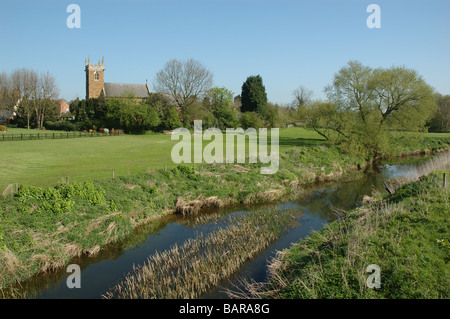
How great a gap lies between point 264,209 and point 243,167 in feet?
19.4

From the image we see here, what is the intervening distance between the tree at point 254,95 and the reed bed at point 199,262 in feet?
166

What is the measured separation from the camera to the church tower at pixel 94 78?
68988 millimetres

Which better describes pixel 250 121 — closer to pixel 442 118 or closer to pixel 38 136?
pixel 38 136

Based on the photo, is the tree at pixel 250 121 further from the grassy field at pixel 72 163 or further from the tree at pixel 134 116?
the grassy field at pixel 72 163

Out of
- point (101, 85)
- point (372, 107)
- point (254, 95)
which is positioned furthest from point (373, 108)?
point (101, 85)

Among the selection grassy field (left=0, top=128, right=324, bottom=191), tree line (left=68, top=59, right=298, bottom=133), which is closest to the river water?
grassy field (left=0, top=128, right=324, bottom=191)

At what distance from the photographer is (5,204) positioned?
1161 cm

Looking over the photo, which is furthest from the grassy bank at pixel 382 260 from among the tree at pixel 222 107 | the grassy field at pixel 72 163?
the tree at pixel 222 107

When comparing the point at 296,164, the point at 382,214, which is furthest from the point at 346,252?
the point at 296,164

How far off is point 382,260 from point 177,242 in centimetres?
786

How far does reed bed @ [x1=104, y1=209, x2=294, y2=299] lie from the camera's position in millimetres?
8852

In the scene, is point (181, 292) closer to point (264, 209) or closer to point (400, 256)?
point (400, 256)
